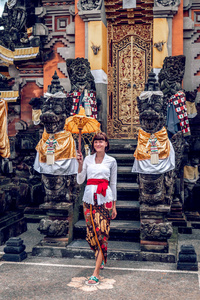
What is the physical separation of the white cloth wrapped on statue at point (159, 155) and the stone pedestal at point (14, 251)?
2196 millimetres

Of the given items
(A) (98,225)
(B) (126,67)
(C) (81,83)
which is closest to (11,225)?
(A) (98,225)

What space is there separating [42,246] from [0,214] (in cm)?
139

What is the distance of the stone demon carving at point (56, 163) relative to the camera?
6512mm

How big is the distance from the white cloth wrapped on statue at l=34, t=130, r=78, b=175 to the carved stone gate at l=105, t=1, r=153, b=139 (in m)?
3.79

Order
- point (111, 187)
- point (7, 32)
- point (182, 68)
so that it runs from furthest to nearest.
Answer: point (7, 32)
point (182, 68)
point (111, 187)

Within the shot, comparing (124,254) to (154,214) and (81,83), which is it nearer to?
(154,214)

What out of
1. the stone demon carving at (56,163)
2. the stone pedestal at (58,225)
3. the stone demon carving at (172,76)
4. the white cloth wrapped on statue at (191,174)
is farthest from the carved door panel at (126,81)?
the stone pedestal at (58,225)

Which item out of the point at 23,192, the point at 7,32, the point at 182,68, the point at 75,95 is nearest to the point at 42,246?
the point at 23,192

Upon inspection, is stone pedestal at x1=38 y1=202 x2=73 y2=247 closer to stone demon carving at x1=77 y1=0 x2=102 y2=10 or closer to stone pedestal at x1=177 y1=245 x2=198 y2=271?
stone pedestal at x1=177 y1=245 x2=198 y2=271

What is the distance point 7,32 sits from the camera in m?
10.4

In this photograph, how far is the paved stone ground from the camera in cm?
468

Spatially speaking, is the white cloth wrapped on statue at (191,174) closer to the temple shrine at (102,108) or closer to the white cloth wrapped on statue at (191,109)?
the temple shrine at (102,108)

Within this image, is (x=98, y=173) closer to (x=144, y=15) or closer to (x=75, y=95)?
(x=75, y=95)

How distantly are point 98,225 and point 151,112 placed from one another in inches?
82.1
